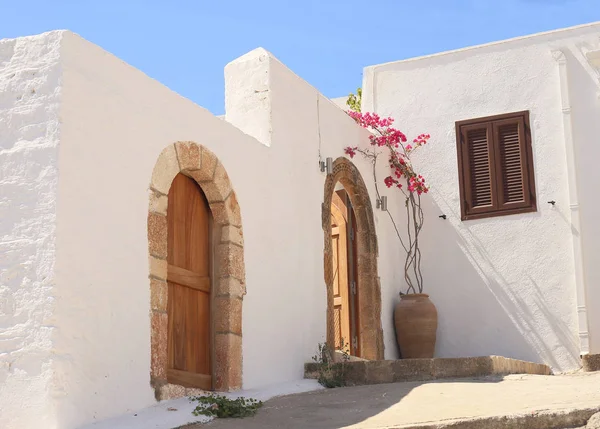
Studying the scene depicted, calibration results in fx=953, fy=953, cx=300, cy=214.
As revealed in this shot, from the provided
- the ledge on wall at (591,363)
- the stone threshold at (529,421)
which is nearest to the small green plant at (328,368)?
the stone threshold at (529,421)

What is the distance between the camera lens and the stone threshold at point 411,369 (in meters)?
8.09

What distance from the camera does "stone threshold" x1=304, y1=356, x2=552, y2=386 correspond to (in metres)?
8.09

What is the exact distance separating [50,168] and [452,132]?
612 cm

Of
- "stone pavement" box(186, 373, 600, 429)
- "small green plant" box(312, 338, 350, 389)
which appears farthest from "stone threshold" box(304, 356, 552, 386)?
"stone pavement" box(186, 373, 600, 429)

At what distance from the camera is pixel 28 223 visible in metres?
5.53

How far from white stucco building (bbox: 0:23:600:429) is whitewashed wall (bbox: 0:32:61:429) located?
12 mm

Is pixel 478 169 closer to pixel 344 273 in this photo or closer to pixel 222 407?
pixel 344 273

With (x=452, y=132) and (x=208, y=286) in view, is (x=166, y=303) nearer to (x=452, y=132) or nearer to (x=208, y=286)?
(x=208, y=286)

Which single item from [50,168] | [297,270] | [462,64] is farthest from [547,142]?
[50,168]

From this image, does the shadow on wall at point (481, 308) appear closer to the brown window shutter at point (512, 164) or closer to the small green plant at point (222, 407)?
the brown window shutter at point (512, 164)

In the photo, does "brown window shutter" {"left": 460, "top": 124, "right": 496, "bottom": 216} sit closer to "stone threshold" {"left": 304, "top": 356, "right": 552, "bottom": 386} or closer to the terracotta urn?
the terracotta urn

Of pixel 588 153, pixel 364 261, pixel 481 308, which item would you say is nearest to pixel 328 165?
pixel 364 261

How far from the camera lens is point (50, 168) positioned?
5.54 m

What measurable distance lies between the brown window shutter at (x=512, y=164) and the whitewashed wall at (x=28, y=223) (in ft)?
19.7
